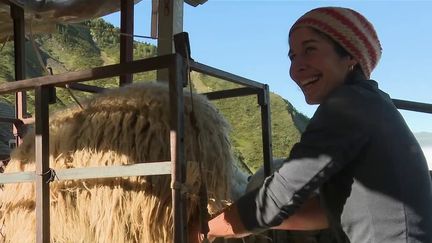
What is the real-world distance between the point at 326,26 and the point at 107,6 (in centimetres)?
361

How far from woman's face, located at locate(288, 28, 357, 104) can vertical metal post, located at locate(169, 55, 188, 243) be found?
1.22 ft

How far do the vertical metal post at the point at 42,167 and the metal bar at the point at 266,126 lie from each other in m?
0.97

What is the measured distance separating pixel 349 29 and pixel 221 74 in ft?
1.79

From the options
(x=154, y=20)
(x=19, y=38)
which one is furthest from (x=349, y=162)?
(x=19, y=38)

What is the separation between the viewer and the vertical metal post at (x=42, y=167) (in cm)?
194

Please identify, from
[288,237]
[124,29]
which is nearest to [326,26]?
[288,237]

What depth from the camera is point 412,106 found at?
273 centimetres

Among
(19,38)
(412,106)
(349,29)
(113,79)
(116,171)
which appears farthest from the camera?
(113,79)

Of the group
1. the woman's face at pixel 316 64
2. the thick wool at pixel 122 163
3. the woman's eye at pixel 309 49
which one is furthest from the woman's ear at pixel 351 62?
the thick wool at pixel 122 163

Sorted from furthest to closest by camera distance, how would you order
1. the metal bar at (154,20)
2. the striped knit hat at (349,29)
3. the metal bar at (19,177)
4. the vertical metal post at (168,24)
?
the metal bar at (154,20), the vertical metal post at (168,24), the metal bar at (19,177), the striped knit hat at (349,29)

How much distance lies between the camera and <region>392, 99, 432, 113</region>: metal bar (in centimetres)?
271

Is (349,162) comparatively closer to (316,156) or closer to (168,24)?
(316,156)

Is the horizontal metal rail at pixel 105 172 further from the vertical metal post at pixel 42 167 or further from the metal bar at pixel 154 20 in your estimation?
the metal bar at pixel 154 20

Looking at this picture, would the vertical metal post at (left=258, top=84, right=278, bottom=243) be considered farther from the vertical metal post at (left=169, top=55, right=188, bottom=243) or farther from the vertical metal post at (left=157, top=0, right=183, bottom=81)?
the vertical metal post at (left=157, top=0, right=183, bottom=81)
